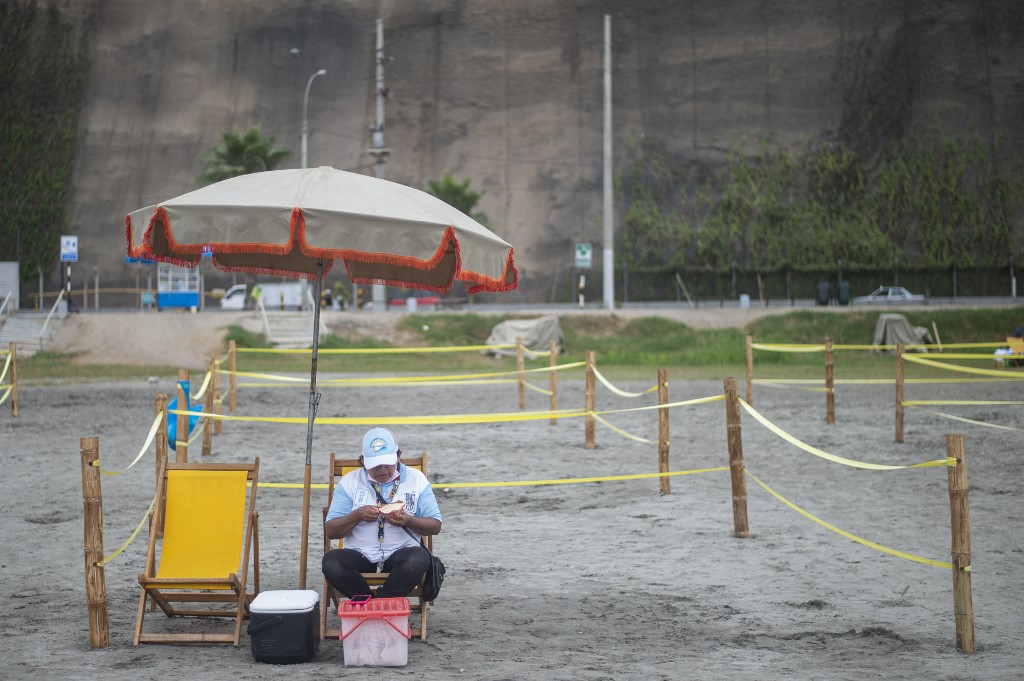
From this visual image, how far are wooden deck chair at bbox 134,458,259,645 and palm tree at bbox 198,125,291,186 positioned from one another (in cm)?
4463

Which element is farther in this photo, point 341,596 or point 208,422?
point 208,422

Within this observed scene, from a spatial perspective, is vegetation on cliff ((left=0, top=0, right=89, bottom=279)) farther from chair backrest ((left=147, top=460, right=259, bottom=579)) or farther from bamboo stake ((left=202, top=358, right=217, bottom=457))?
chair backrest ((left=147, top=460, right=259, bottom=579))

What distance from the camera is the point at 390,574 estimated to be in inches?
243

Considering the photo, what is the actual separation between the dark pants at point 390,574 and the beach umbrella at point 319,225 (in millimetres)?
619

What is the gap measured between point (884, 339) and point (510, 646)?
27684 millimetres

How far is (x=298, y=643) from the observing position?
5730 mm

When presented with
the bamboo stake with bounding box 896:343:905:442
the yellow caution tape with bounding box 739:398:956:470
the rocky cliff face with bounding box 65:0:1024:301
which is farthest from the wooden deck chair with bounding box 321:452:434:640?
the rocky cliff face with bounding box 65:0:1024:301

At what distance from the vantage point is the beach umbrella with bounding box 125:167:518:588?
6.26 metres

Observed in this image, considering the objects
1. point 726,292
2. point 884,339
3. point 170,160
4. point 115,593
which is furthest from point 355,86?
point 115,593

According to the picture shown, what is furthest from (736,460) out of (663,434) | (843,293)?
(843,293)

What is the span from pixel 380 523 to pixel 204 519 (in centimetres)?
104

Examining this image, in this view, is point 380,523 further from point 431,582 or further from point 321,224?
point 321,224

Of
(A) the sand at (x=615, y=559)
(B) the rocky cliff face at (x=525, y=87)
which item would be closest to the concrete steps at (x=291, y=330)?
(A) the sand at (x=615, y=559)

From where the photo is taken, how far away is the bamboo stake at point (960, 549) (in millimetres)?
5898
